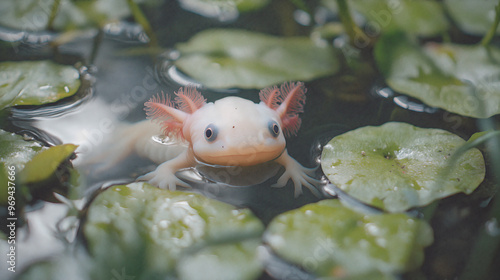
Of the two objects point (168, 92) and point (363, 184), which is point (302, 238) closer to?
point (363, 184)

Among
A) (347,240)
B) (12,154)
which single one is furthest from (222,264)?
(12,154)

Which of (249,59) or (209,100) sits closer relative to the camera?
(209,100)

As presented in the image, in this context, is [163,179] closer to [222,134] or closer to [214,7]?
[222,134]

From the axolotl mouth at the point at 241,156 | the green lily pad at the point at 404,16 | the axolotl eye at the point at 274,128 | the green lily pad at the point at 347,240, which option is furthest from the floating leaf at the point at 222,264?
the green lily pad at the point at 404,16

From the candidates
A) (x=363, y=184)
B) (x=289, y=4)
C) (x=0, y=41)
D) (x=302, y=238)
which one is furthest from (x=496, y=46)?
(x=0, y=41)

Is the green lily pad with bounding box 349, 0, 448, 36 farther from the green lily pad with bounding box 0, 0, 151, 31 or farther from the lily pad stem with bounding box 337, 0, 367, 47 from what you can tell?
the green lily pad with bounding box 0, 0, 151, 31

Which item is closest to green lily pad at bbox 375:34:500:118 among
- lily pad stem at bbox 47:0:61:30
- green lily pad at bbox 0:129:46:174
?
green lily pad at bbox 0:129:46:174
